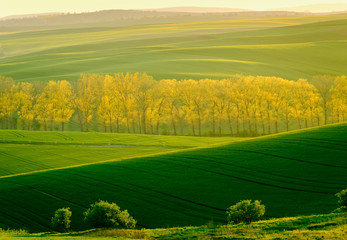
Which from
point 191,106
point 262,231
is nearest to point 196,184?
point 262,231

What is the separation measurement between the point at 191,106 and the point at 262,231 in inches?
3081

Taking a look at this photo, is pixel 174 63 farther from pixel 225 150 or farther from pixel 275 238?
pixel 275 238

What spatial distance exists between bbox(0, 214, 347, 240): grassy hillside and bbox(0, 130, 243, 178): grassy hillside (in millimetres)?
34714

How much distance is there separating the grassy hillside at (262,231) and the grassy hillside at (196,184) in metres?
6.29

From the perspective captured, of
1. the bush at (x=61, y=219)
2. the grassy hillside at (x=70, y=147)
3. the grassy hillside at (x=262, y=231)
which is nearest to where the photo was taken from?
the grassy hillside at (x=262, y=231)

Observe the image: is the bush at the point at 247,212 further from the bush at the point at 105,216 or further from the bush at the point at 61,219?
the bush at the point at 61,219

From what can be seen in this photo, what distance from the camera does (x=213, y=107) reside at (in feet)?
335

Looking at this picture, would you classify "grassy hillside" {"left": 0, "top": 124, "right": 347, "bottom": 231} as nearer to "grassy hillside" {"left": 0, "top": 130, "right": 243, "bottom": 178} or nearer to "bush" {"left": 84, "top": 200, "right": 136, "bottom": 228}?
"bush" {"left": 84, "top": 200, "right": 136, "bottom": 228}

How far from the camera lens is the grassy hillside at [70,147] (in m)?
65.5

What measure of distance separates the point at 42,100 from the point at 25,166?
42751 millimetres

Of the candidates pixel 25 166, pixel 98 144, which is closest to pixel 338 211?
pixel 25 166

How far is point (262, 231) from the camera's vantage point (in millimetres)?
25406

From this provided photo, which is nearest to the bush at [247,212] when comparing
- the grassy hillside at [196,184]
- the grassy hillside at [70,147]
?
the grassy hillside at [196,184]

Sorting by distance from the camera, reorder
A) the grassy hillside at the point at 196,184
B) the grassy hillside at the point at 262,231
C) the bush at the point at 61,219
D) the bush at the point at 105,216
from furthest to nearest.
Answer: the grassy hillside at the point at 196,184
the bush at the point at 61,219
the bush at the point at 105,216
the grassy hillside at the point at 262,231
